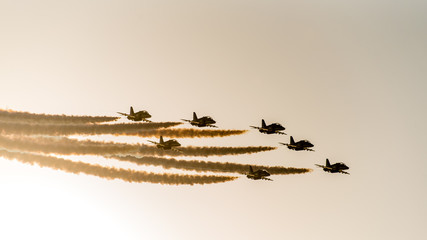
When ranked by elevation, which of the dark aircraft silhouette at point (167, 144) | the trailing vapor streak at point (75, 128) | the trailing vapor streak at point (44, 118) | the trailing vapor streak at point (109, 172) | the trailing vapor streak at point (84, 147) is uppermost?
the trailing vapor streak at point (44, 118)

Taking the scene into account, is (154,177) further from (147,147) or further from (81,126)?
(81,126)

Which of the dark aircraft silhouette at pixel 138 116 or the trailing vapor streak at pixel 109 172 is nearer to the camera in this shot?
the trailing vapor streak at pixel 109 172

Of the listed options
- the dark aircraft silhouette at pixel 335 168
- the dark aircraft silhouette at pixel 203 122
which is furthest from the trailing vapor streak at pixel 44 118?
the dark aircraft silhouette at pixel 335 168

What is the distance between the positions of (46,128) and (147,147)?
1785 cm

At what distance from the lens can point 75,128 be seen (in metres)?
88.0

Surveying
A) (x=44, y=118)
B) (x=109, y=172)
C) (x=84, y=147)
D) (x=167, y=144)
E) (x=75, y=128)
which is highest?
(x=44, y=118)

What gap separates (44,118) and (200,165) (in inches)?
1130

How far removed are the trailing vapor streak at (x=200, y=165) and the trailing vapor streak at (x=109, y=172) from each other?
1503 millimetres

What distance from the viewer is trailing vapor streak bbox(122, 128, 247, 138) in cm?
9725

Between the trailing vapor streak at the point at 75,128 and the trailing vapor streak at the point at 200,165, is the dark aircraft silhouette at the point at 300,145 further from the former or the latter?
the trailing vapor streak at the point at 75,128

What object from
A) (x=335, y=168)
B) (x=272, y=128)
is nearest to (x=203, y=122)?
(x=272, y=128)

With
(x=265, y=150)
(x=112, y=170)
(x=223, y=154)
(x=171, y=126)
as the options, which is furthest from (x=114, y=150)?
(x=265, y=150)

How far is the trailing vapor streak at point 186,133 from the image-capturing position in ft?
319

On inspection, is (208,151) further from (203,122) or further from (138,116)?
(138,116)
